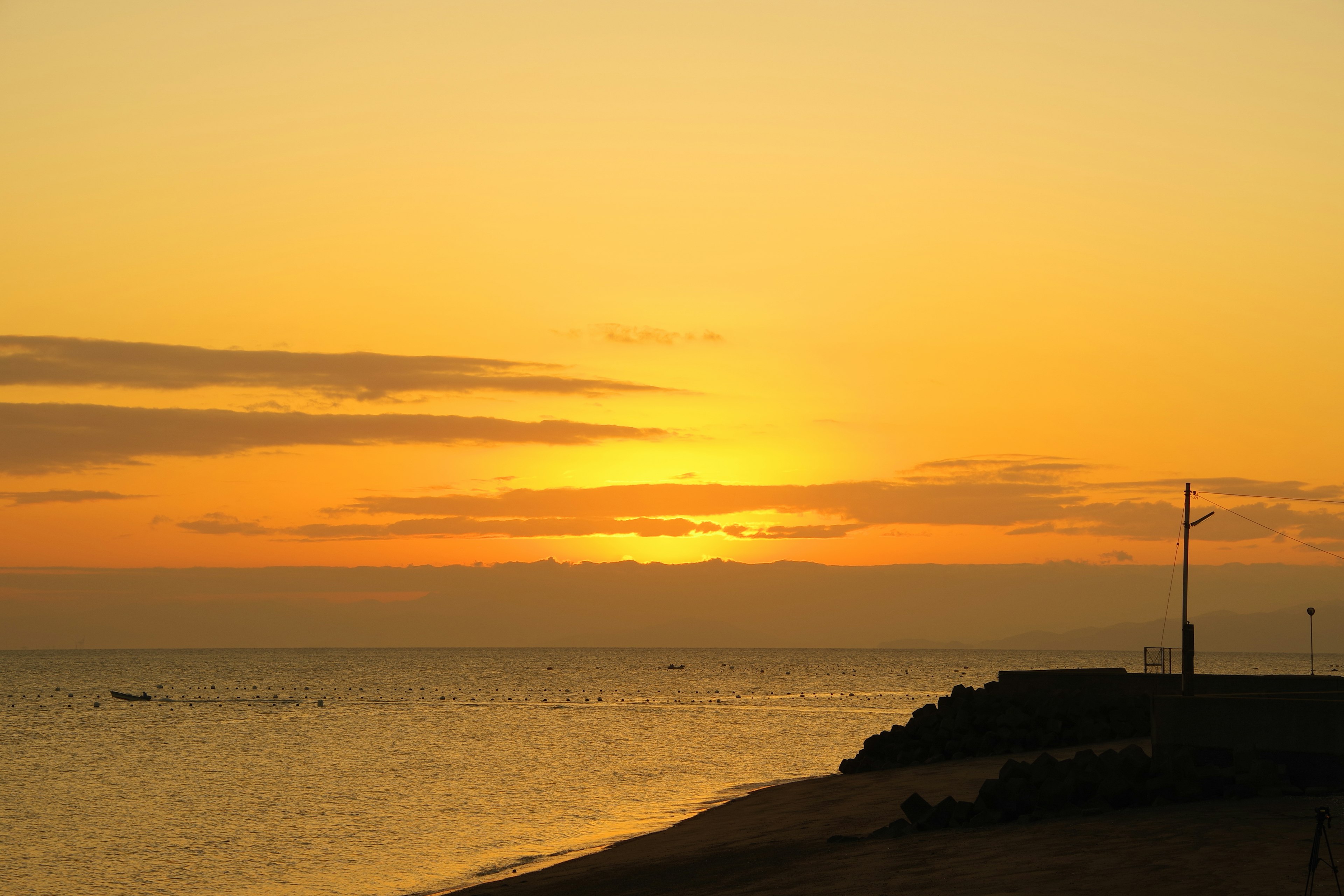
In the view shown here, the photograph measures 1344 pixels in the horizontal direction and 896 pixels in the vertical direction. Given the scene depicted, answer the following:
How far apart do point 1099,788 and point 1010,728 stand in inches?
680

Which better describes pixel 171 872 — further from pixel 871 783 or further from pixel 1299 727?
pixel 1299 727

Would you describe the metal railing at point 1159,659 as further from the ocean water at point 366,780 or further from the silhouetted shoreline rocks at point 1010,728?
the ocean water at point 366,780

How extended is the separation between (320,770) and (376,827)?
17570 mm

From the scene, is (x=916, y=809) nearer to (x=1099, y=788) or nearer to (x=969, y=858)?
(x=1099, y=788)

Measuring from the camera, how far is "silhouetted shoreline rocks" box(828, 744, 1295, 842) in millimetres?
19703

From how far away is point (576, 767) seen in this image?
52094mm

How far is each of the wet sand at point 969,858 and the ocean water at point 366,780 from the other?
16.1 ft

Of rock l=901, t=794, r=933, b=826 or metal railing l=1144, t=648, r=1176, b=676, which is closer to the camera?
rock l=901, t=794, r=933, b=826

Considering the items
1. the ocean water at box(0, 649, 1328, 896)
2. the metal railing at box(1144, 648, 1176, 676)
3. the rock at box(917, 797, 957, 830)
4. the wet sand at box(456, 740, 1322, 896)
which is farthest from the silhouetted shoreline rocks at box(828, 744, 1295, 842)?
the metal railing at box(1144, 648, 1176, 676)

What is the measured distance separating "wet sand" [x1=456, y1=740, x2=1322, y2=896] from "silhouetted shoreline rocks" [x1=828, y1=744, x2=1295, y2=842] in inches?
10.5

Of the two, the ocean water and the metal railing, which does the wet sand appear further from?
the metal railing

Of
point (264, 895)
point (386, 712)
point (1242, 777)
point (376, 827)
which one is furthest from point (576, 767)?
point (386, 712)

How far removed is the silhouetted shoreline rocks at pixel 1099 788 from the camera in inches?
776

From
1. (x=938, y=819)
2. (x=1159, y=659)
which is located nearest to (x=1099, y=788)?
(x=938, y=819)
